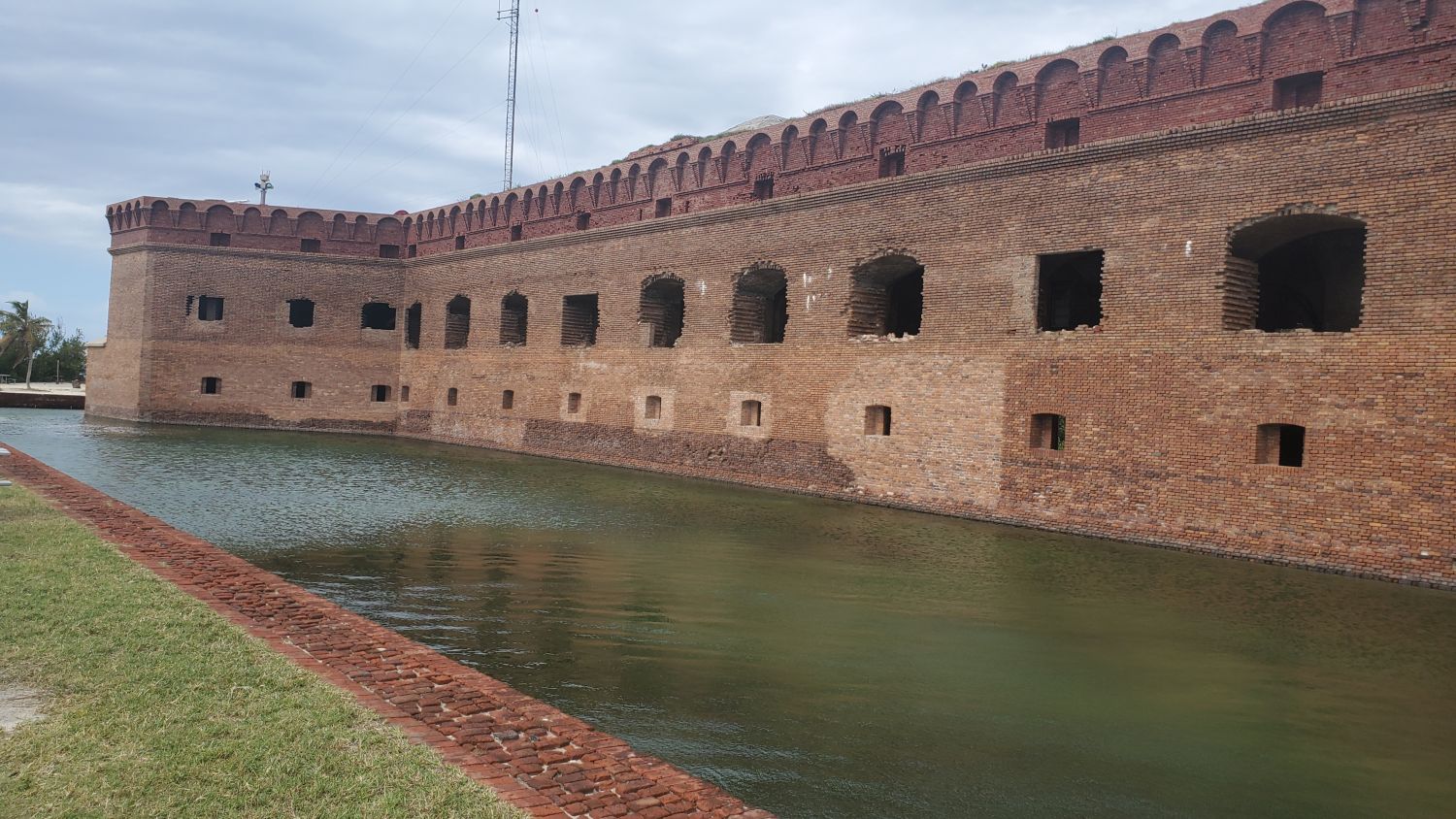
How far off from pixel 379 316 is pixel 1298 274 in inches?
892

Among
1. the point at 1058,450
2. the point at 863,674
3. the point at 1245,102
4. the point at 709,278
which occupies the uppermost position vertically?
the point at 1245,102

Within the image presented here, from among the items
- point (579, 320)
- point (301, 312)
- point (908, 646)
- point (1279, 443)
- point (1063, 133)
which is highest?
point (1063, 133)

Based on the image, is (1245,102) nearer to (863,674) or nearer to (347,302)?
(863,674)

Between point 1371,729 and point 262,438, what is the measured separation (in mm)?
21287

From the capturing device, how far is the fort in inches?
370

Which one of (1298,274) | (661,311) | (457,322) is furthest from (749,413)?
(457,322)

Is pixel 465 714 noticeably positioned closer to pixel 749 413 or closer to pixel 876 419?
pixel 876 419

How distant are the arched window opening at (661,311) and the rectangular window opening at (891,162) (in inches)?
190

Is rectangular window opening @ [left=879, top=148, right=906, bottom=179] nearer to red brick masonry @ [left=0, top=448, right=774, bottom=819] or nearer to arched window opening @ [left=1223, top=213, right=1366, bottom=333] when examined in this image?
arched window opening @ [left=1223, top=213, right=1366, bottom=333]

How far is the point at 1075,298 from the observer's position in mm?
14578

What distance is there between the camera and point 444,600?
6855 mm

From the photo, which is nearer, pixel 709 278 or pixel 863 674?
pixel 863 674

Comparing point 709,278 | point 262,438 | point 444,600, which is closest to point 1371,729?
point 444,600

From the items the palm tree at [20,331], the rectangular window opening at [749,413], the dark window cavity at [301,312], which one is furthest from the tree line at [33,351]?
the rectangular window opening at [749,413]
